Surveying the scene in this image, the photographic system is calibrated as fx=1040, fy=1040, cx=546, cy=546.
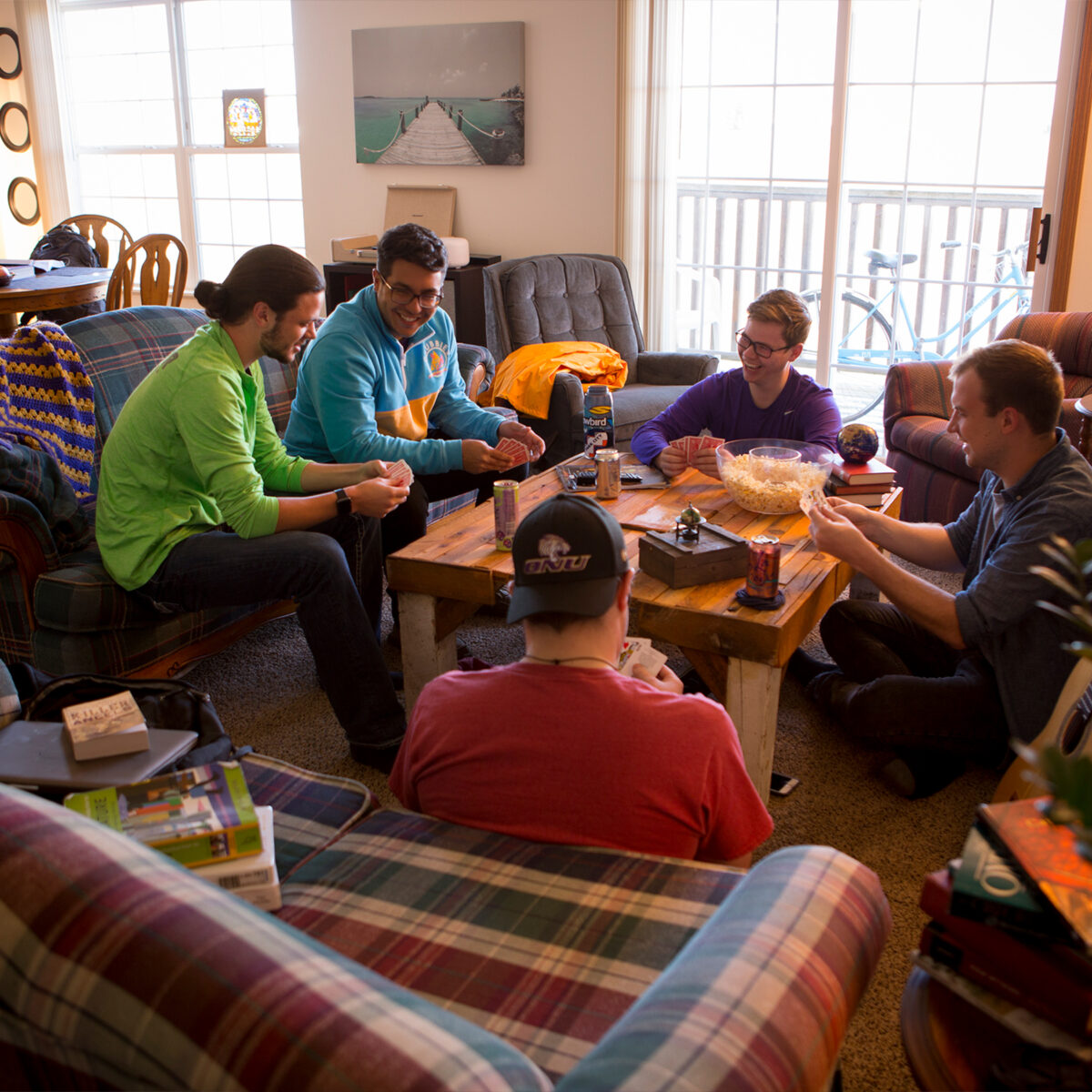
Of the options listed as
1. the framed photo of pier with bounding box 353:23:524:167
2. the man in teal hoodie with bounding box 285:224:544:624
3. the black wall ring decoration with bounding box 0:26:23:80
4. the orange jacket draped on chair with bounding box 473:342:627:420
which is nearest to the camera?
the man in teal hoodie with bounding box 285:224:544:624

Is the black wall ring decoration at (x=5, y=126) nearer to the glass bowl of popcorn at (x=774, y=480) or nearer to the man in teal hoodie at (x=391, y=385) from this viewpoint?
the man in teal hoodie at (x=391, y=385)

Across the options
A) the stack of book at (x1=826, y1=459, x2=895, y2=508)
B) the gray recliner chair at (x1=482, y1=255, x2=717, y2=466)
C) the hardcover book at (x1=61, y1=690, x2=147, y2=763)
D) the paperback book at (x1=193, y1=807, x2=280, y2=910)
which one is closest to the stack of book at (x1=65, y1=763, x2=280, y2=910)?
the paperback book at (x1=193, y1=807, x2=280, y2=910)

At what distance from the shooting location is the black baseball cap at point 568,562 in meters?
1.32

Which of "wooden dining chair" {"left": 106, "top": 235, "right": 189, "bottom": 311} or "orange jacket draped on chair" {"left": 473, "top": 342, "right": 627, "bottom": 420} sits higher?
"wooden dining chair" {"left": 106, "top": 235, "right": 189, "bottom": 311}

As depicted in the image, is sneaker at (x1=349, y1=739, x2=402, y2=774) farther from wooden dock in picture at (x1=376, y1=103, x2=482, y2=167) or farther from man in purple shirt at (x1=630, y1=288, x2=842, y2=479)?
wooden dock in picture at (x1=376, y1=103, x2=482, y2=167)

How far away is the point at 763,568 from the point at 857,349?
11.8 ft

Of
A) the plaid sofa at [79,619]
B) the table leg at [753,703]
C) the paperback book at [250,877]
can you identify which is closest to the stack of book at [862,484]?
the table leg at [753,703]

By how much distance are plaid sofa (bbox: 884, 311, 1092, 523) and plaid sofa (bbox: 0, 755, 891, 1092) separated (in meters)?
2.69

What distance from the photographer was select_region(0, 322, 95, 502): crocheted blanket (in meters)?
2.60

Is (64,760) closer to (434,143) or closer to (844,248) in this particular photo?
(844,248)

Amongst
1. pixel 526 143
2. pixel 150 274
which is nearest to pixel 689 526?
pixel 526 143

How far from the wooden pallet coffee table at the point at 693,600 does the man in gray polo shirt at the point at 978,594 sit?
6.1 inches

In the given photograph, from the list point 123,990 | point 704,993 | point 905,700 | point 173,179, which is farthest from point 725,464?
point 173,179

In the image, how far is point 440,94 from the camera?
5.65 meters
